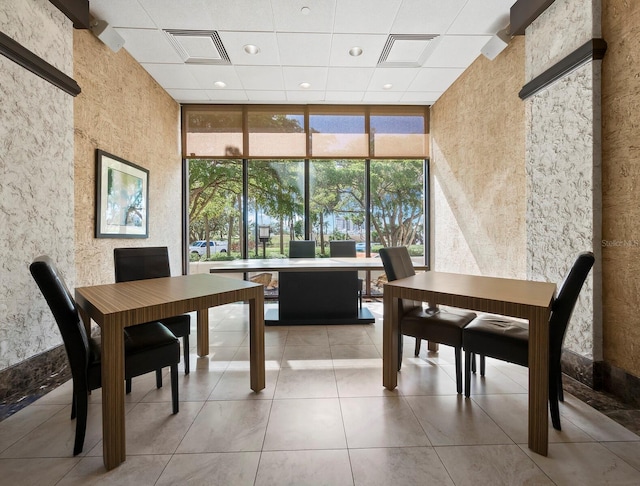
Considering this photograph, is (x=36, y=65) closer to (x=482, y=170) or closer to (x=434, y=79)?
(x=434, y=79)

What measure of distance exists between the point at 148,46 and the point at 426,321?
14.0ft

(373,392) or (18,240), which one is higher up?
(18,240)

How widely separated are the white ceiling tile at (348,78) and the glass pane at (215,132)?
1732mm

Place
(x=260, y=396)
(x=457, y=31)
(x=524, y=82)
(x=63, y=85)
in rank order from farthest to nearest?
(x=457, y=31) < (x=524, y=82) < (x=63, y=85) < (x=260, y=396)

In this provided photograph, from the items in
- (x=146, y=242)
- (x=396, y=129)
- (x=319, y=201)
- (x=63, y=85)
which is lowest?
(x=146, y=242)

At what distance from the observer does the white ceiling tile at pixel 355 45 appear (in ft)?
11.4

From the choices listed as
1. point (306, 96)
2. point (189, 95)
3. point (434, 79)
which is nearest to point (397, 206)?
point (434, 79)

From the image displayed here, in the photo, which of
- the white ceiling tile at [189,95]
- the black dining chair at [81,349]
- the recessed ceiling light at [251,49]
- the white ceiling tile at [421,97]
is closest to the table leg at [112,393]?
the black dining chair at [81,349]

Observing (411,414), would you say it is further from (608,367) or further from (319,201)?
(319,201)

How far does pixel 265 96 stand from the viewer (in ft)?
16.0

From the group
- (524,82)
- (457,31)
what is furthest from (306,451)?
(457,31)

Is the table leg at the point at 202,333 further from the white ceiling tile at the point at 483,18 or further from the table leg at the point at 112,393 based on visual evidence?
the white ceiling tile at the point at 483,18

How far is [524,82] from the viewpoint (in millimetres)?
3174

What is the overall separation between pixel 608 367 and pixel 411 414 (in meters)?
1.55
